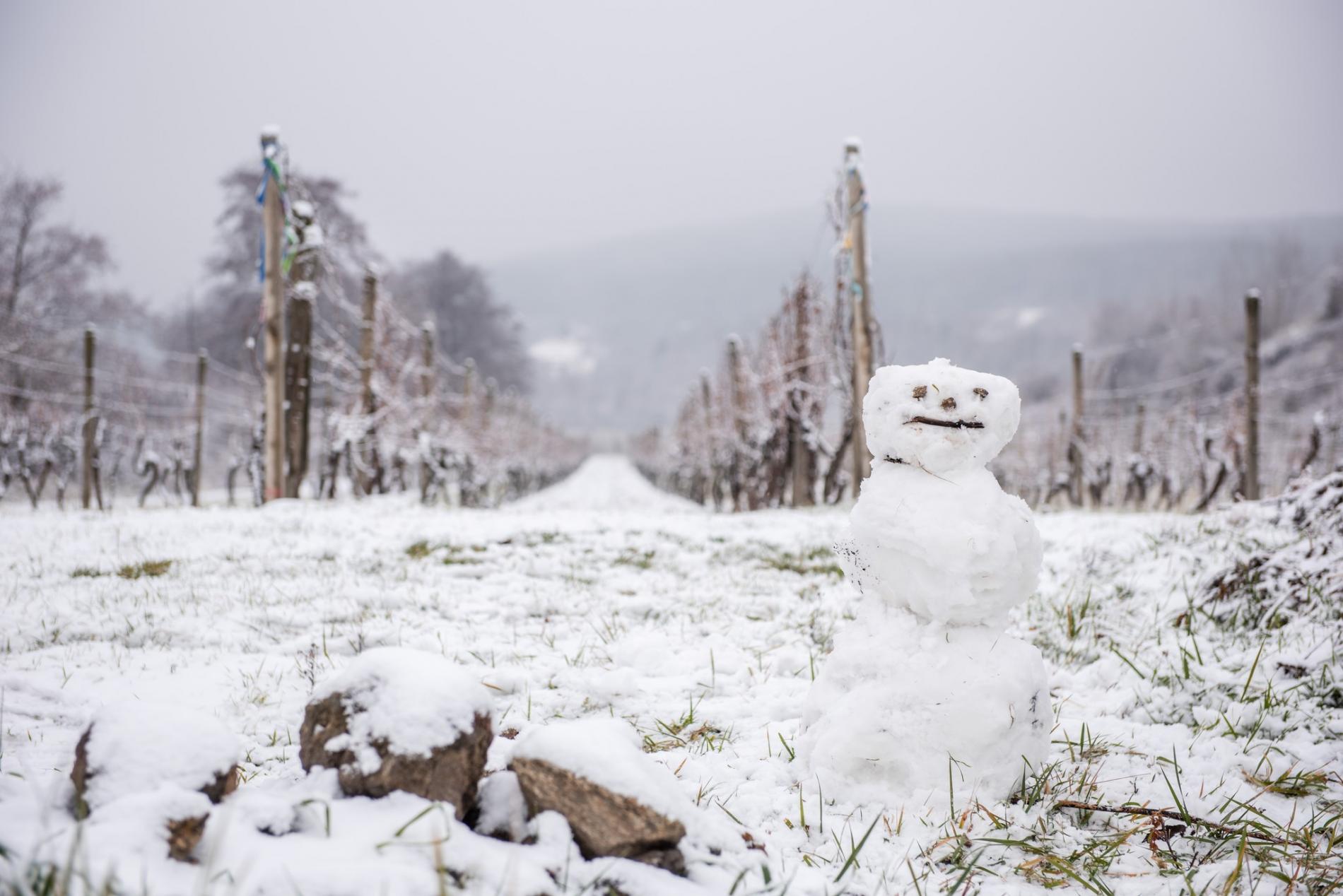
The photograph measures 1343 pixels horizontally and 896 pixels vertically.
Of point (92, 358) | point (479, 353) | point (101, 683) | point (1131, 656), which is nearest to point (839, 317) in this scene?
point (1131, 656)

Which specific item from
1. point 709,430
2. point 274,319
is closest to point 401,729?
point 274,319

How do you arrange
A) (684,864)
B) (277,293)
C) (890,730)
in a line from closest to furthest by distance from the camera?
(684,864) → (890,730) → (277,293)

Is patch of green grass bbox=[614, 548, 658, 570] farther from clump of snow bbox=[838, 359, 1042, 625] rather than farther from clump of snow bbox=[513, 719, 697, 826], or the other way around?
clump of snow bbox=[513, 719, 697, 826]

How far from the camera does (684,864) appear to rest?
144 centimetres

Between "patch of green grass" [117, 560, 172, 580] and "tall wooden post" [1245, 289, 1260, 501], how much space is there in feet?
43.2

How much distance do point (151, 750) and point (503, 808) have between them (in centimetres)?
69

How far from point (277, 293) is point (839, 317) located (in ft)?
26.4

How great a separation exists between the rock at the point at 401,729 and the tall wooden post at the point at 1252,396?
40.3ft

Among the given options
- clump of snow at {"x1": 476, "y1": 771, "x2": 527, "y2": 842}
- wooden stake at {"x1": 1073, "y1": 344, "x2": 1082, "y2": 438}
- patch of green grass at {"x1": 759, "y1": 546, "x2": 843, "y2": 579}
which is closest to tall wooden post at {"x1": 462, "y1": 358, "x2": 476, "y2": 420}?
patch of green grass at {"x1": 759, "y1": 546, "x2": 843, "y2": 579}

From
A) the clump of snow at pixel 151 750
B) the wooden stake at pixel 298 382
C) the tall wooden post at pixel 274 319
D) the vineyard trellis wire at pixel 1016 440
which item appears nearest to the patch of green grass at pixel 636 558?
the clump of snow at pixel 151 750

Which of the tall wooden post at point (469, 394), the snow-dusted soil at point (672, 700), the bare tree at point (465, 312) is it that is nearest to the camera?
the snow-dusted soil at point (672, 700)

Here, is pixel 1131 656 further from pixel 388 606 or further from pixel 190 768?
pixel 388 606

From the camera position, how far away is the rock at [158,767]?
46.8 inches

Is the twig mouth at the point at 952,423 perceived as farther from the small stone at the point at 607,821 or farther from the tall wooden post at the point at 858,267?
the tall wooden post at the point at 858,267
